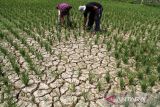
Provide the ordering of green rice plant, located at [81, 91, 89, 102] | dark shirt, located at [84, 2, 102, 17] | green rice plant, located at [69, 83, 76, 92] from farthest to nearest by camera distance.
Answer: dark shirt, located at [84, 2, 102, 17] < green rice plant, located at [69, 83, 76, 92] < green rice plant, located at [81, 91, 89, 102]

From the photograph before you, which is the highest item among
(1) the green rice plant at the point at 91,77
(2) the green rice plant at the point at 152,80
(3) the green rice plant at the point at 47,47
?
(3) the green rice plant at the point at 47,47

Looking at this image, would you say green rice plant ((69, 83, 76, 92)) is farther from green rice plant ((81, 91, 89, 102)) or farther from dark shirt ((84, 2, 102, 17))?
dark shirt ((84, 2, 102, 17))

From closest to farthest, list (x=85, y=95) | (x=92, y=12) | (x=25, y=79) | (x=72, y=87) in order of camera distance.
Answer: (x=85, y=95), (x=72, y=87), (x=25, y=79), (x=92, y=12)

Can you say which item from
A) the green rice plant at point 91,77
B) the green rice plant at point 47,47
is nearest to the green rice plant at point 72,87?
the green rice plant at point 91,77

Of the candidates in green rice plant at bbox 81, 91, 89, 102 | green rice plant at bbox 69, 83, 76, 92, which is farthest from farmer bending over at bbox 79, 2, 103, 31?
green rice plant at bbox 81, 91, 89, 102

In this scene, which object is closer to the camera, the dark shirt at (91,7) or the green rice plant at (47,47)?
the green rice plant at (47,47)

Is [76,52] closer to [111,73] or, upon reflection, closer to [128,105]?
[111,73]

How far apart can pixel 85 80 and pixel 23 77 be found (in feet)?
5.13

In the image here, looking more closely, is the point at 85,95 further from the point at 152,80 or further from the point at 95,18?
the point at 95,18

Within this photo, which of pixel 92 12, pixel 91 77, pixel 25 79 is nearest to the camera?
pixel 25 79

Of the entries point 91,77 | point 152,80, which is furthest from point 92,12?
point 152,80

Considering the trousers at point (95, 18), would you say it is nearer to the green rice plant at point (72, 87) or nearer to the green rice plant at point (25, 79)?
the green rice plant at point (72, 87)

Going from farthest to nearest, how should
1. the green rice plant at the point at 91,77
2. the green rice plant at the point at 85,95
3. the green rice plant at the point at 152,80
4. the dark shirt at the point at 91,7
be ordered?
the dark shirt at the point at 91,7 < the green rice plant at the point at 91,77 < the green rice plant at the point at 152,80 < the green rice plant at the point at 85,95

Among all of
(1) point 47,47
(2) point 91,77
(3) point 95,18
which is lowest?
(2) point 91,77
